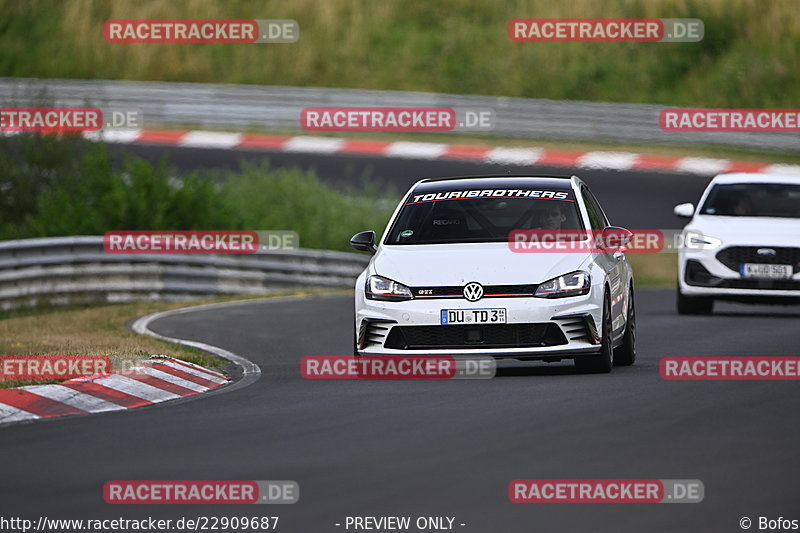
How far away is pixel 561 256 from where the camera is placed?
12.4 meters

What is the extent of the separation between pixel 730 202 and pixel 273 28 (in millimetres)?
26684

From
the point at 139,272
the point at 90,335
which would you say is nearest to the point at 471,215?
the point at 90,335

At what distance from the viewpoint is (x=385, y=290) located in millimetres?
12289

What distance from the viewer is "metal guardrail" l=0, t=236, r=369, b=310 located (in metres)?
21.3

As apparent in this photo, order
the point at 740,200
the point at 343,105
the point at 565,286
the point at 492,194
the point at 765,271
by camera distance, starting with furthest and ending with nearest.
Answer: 1. the point at 343,105
2. the point at 740,200
3. the point at 765,271
4. the point at 492,194
5. the point at 565,286

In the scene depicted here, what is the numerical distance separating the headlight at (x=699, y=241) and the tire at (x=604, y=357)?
6618 millimetres

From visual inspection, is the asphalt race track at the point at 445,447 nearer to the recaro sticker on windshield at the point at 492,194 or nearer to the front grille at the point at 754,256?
the recaro sticker on windshield at the point at 492,194

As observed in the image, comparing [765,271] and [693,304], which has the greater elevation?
[765,271]

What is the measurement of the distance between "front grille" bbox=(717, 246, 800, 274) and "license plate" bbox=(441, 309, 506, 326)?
7.46 m

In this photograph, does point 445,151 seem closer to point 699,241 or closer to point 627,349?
point 699,241

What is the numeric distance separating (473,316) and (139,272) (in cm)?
1161

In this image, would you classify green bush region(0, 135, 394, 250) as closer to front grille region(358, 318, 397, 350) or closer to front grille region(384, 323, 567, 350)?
front grille region(358, 318, 397, 350)

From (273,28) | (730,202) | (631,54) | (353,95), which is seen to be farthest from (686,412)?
(273,28)

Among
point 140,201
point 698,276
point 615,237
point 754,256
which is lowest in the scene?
point 698,276
